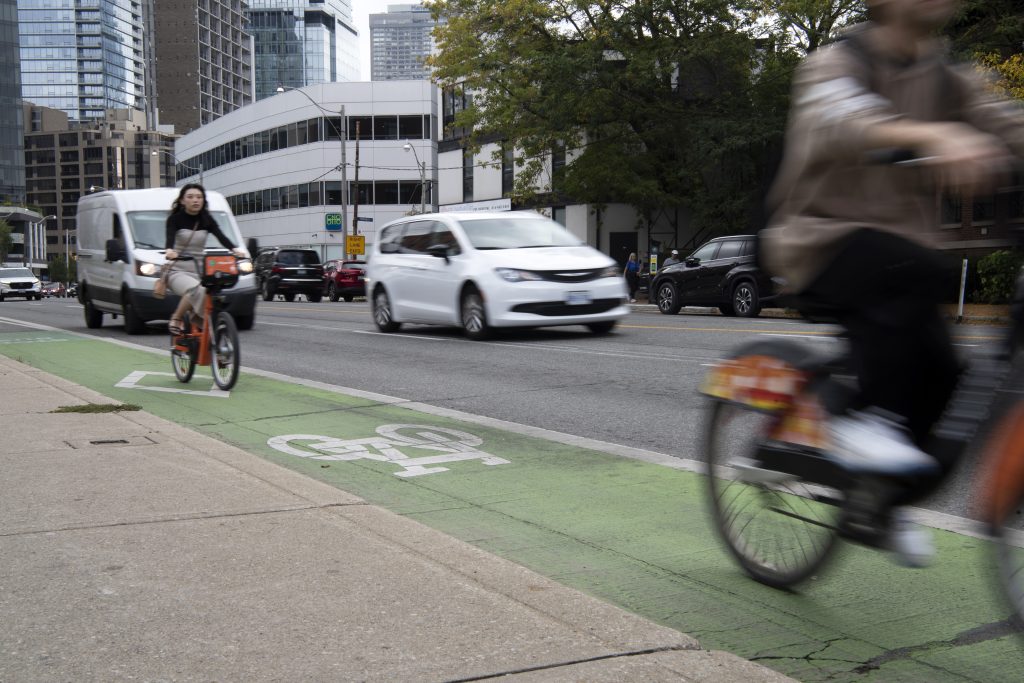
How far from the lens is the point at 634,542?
436cm

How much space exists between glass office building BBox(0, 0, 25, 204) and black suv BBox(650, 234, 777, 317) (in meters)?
151

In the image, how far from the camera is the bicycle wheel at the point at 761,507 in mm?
3408

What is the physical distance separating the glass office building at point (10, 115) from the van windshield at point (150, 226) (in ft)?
500

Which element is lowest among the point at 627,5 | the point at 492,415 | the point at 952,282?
the point at 492,415

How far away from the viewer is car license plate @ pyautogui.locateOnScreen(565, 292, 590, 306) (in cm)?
1409

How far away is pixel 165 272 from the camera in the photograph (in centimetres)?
996

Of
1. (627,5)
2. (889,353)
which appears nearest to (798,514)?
(889,353)

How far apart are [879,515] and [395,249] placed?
1387 cm

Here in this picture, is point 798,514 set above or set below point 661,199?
below

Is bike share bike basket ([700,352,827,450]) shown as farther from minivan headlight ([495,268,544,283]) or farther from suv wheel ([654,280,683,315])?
suv wheel ([654,280,683,315])

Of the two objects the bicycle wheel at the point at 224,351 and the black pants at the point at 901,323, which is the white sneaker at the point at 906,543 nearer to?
the black pants at the point at 901,323

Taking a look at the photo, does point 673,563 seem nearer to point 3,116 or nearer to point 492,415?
point 492,415

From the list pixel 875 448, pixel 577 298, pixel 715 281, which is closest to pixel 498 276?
pixel 577 298

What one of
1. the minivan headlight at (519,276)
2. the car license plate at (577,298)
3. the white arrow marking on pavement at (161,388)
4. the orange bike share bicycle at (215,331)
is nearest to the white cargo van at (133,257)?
the minivan headlight at (519,276)
